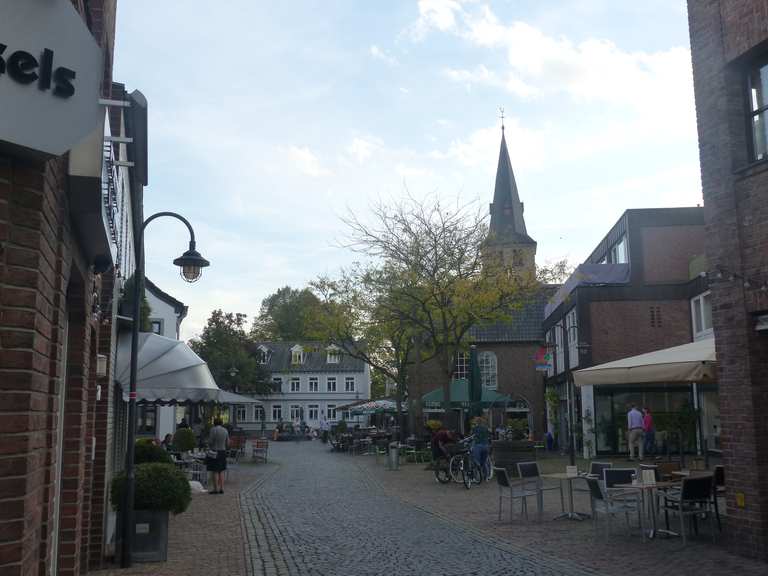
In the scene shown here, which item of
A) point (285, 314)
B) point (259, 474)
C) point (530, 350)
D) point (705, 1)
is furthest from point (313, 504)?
point (285, 314)

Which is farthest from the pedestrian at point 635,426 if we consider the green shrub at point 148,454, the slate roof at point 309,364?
the slate roof at point 309,364

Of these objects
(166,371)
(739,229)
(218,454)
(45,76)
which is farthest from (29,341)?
(218,454)

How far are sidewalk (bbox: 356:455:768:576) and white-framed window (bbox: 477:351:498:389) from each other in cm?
3292

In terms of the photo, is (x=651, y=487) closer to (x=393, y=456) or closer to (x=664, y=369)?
(x=664, y=369)

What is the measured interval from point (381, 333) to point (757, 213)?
28.6m

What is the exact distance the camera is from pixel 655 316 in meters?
32.2

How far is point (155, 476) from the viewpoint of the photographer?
10523 millimetres

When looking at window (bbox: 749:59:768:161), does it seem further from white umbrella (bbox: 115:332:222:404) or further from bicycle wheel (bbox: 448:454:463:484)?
bicycle wheel (bbox: 448:454:463:484)

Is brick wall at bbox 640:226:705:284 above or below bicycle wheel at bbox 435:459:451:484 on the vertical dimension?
above

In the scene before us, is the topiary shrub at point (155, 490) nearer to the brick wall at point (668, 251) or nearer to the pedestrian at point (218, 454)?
the pedestrian at point (218, 454)

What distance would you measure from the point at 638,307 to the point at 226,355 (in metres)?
37.1

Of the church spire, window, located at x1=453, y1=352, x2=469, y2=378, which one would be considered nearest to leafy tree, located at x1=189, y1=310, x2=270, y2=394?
window, located at x1=453, y1=352, x2=469, y2=378

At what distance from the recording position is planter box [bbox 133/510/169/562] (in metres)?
10.3

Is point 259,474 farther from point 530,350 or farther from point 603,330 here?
point 530,350
